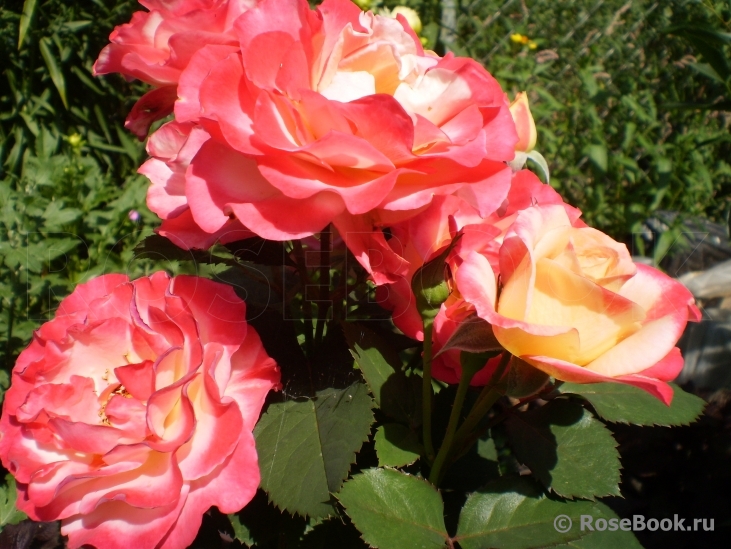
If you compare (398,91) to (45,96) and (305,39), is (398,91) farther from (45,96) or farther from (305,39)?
(45,96)

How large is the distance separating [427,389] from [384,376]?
1.3 inches

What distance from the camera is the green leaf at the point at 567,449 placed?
15.9 inches

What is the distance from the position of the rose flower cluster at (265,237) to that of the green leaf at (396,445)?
87 millimetres

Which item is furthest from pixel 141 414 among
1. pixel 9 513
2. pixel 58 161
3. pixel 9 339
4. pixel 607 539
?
pixel 58 161

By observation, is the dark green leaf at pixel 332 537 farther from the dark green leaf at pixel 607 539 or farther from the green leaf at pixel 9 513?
the green leaf at pixel 9 513

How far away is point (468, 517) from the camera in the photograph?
1.34 ft

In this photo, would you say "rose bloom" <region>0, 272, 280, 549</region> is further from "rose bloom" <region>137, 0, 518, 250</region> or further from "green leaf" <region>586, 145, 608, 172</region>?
"green leaf" <region>586, 145, 608, 172</region>

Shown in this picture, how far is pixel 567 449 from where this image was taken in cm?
43

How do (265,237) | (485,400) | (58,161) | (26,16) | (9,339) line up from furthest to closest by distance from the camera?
(26,16)
(58,161)
(9,339)
(485,400)
(265,237)

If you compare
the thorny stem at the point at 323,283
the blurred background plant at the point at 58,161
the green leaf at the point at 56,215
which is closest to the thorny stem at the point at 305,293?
the thorny stem at the point at 323,283

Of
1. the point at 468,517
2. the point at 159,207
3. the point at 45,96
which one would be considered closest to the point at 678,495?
the point at 468,517

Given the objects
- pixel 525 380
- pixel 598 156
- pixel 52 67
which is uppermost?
pixel 525 380

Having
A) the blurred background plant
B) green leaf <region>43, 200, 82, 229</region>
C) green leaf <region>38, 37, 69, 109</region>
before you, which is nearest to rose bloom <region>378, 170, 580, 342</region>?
the blurred background plant

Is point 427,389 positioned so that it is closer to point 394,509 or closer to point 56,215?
point 394,509
